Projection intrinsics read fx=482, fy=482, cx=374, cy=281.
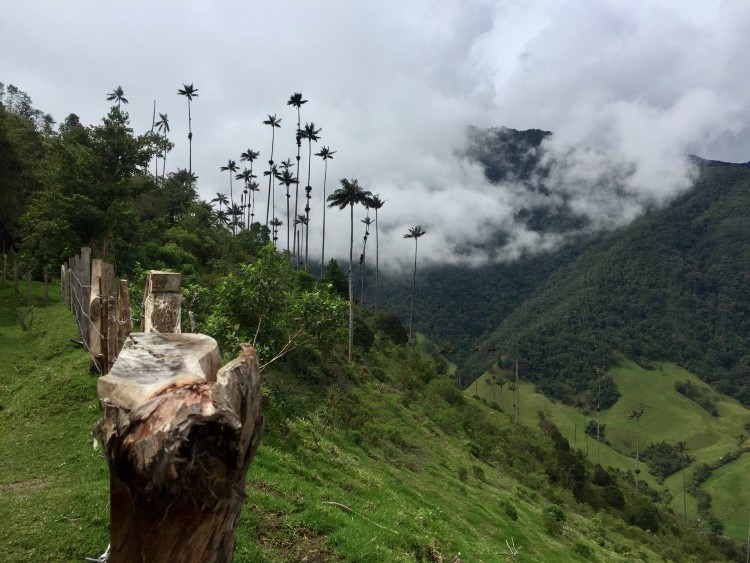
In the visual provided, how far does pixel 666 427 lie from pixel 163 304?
146 metres

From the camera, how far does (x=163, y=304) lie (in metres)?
5.11

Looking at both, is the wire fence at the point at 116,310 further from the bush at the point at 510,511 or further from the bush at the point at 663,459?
the bush at the point at 663,459

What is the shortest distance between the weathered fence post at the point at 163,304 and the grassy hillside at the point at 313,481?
143 inches

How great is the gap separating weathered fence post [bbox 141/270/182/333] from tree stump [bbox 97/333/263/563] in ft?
9.92

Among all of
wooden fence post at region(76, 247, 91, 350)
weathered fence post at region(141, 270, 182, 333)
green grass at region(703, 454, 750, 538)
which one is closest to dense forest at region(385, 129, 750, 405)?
green grass at region(703, 454, 750, 538)

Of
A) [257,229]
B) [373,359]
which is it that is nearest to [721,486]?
[373,359]

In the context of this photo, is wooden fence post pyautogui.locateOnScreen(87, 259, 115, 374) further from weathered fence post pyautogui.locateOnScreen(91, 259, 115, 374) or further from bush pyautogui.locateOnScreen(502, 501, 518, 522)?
bush pyautogui.locateOnScreen(502, 501, 518, 522)

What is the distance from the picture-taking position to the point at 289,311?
33.7ft

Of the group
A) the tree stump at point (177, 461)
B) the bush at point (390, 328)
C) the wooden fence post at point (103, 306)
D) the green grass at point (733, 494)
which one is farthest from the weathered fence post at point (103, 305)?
the green grass at point (733, 494)

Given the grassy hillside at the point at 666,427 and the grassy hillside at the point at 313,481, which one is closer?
the grassy hillside at the point at 313,481

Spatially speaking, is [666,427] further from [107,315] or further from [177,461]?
[177,461]

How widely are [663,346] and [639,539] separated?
148179 millimetres

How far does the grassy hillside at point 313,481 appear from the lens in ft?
23.7

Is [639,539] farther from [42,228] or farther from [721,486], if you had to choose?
[721,486]
